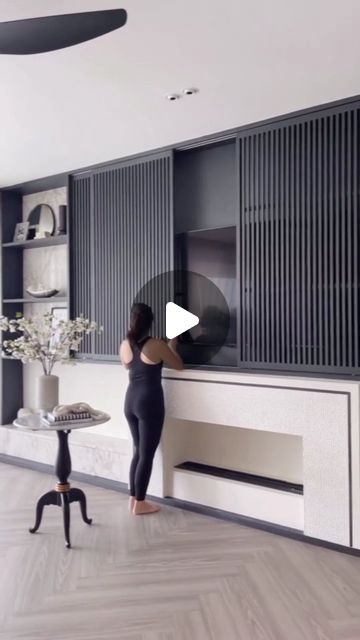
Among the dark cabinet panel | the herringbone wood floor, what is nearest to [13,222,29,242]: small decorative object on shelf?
the dark cabinet panel

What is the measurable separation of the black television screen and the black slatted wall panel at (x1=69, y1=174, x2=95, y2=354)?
105cm

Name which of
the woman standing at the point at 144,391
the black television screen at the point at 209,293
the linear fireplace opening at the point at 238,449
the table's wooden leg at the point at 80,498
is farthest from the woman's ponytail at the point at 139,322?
the table's wooden leg at the point at 80,498

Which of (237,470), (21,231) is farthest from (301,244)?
(21,231)

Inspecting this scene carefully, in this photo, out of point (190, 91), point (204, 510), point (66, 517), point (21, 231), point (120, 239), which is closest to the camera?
point (190, 91)

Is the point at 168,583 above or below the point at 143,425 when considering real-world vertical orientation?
below

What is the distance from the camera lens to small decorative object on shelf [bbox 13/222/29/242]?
527 centimetres

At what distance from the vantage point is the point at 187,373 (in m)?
3.80

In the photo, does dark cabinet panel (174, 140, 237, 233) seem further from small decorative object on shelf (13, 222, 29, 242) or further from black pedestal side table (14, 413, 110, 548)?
small decorative object on shelf (13, 222, 29, 242)

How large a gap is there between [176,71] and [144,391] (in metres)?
2.01

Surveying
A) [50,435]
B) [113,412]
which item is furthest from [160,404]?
[50,435]

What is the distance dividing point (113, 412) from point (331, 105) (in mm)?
3066

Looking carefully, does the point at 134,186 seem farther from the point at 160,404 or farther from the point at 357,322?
the point at 357,322

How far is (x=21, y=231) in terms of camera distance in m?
5.34

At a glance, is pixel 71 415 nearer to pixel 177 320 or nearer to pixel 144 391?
pixel 144 391
